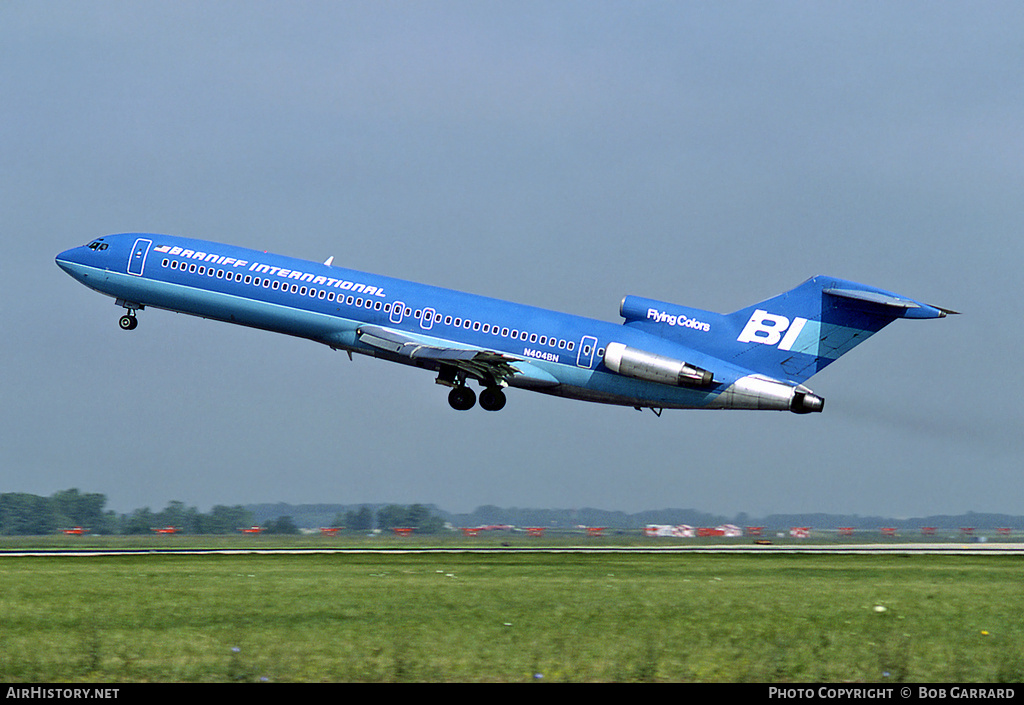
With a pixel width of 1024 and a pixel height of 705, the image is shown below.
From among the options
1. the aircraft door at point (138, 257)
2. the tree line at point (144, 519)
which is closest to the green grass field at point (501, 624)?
the aircraft door at point (138, 257)

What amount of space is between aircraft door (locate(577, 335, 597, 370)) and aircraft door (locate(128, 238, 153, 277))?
61.0 ft

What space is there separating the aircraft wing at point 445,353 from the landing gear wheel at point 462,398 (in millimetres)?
1350

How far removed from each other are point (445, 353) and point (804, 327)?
14172 millimetres

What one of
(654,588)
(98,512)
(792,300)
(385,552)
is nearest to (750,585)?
(654,588)

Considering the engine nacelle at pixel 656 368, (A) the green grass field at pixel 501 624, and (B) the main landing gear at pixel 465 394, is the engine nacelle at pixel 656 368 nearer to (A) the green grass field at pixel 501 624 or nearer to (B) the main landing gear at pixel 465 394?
(B) the main landing gear at pixel 465 394

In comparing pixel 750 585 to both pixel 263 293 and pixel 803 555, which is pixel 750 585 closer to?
pixel 803 555

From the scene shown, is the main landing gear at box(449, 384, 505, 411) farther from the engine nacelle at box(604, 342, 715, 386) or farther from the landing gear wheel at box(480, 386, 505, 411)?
the engine nacelle at box(604, 342, 715, 386)

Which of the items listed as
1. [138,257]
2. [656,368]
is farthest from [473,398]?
[138,257]

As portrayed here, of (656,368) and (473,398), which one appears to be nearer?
(656,368)

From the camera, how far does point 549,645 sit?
1853cm

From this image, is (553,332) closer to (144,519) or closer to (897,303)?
(897,303)

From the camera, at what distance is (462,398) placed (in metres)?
48.3

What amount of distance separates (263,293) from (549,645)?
30771 millimetres

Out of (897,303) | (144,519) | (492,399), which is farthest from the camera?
(144,519)
